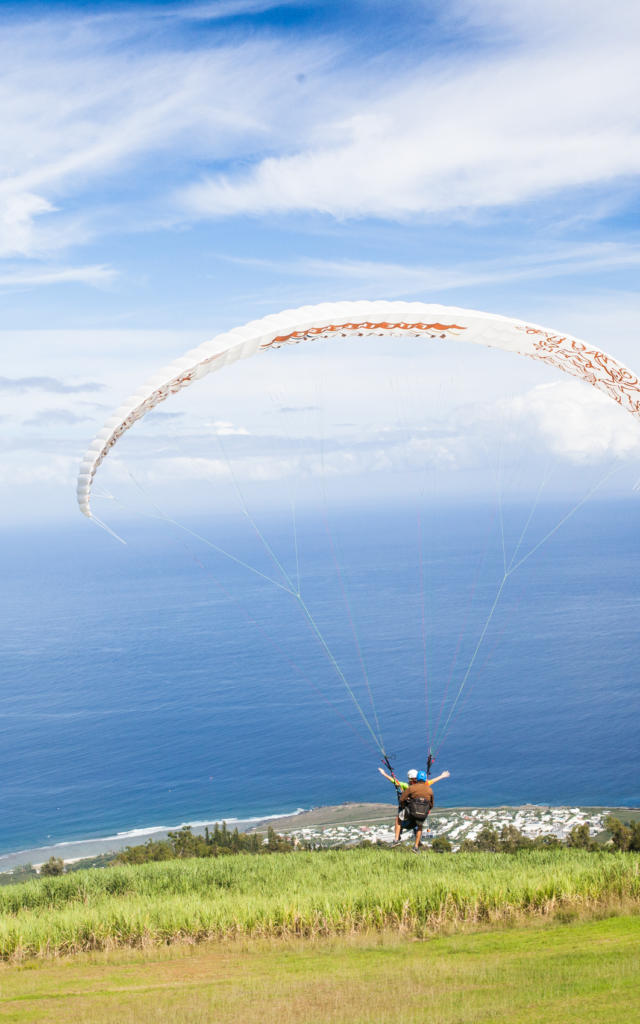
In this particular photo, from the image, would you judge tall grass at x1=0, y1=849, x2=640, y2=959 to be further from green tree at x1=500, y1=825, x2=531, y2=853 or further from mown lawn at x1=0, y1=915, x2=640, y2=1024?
green tree at x1=500, y1=825, x2=531, y2=853

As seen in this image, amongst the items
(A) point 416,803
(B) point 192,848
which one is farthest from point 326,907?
(B) point 192,848

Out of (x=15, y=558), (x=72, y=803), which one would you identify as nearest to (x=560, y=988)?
(x=72, y=803)

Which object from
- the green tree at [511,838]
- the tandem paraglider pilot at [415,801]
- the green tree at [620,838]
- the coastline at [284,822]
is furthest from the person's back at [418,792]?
the coastline at [284,822]

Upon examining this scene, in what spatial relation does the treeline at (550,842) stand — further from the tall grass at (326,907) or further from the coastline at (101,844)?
the coastline at (101,844)

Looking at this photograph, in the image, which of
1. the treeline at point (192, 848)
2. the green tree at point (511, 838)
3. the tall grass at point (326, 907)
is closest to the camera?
the tall grass at point (326, 907)

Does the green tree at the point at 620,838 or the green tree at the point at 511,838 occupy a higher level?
the green tree at the point at 620,838

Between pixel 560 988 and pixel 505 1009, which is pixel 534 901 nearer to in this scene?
pixel 560 988
